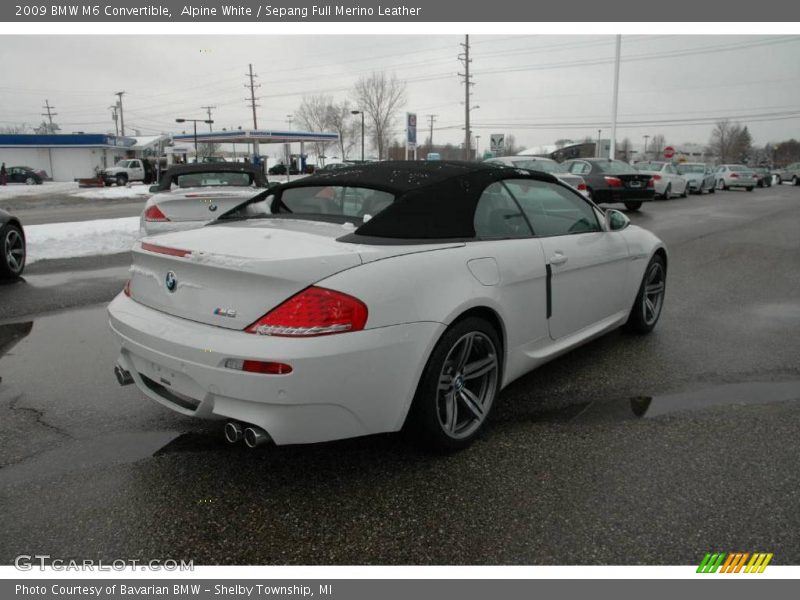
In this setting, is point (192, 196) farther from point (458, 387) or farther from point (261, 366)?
point (261, 366)

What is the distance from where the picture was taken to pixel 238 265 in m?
2.70

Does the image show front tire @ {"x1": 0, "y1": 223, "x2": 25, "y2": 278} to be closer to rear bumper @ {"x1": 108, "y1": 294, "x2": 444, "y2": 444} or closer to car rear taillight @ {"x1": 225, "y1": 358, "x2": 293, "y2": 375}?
rear bumper @ {"x1": 108, "y1": 294, "x2": 444, "y2": 444}

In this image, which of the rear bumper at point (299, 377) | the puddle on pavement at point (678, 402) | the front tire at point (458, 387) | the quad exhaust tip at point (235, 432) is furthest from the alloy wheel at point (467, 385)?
the quad exhaust tip at point (235, 432)

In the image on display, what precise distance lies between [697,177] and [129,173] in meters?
37.3

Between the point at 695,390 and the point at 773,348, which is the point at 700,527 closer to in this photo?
the point at 695,390

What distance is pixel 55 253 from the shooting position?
10125 millimetres

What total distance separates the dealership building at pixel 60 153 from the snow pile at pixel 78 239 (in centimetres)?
5233

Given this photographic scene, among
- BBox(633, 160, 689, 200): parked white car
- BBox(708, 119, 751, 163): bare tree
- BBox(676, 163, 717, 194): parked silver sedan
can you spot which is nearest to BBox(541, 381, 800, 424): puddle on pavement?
BBox(633, 160, 689, 200): parked white car

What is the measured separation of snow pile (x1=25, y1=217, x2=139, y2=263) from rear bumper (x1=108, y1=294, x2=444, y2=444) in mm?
8059

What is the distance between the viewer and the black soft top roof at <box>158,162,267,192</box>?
29.4 ft

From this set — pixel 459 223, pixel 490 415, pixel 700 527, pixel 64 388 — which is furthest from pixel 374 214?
pixel 64 388

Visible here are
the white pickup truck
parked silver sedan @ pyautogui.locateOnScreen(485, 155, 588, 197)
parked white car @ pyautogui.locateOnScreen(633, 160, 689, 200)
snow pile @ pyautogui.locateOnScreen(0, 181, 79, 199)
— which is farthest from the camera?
the white pickup truck

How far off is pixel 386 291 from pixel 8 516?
1878 mm

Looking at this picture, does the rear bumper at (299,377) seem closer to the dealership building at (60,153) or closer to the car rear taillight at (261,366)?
the car rear taillight at (261,366)
